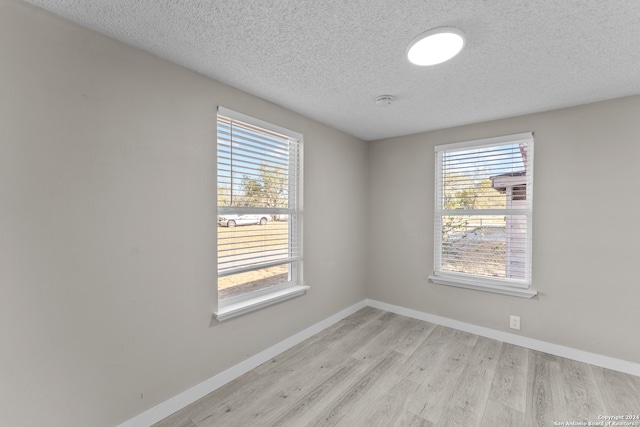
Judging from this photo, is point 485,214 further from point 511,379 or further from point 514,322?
point 511,379

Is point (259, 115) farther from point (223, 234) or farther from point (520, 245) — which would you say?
point (520, 245)

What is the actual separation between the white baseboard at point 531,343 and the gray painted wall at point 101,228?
2145mm

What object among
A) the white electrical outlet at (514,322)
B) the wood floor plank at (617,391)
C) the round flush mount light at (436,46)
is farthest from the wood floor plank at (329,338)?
the round flush mount light at (436,46)

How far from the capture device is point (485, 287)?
116 inches

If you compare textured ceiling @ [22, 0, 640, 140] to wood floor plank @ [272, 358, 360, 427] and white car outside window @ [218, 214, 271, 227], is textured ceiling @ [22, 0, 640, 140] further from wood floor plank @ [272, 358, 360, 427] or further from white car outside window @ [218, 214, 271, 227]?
wood floor plank @ [272, 358, 360, 427]

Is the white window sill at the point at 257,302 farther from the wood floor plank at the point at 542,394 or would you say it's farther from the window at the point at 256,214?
the wood floor plank at the point at 542,394

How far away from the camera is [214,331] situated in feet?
6.82

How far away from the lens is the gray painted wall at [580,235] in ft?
7.57

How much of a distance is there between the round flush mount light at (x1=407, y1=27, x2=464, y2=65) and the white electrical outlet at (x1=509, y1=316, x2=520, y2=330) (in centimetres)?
257

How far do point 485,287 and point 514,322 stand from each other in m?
0.40

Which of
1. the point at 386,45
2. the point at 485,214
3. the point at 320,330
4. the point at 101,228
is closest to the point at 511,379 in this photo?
the point at 485,214

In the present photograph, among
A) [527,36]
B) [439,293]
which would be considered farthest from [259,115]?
[439,293]

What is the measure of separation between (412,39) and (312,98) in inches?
41.2

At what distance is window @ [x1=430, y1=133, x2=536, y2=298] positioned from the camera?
2.77m
